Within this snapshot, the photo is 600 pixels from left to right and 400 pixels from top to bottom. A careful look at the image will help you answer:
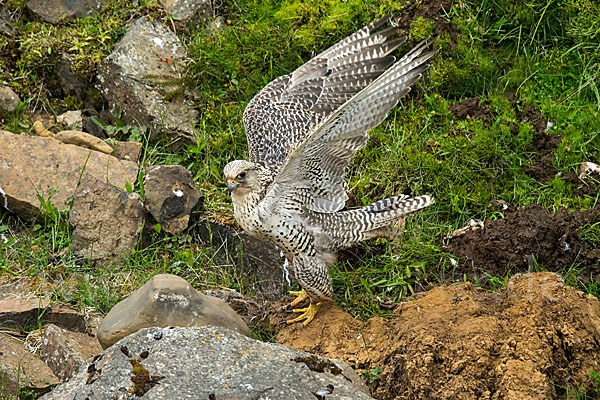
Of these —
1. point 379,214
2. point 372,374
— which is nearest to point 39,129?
point 379,214

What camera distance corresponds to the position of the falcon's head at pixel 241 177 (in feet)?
15.8

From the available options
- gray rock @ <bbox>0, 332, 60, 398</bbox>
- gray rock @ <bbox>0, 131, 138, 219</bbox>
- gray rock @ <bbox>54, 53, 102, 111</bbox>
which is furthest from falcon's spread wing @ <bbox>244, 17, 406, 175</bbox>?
gray rock @ <bbox>0, 332, 60, 398</bbox>

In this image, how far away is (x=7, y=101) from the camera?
22.4 feet

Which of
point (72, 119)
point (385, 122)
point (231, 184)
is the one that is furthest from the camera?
point (72, 119)

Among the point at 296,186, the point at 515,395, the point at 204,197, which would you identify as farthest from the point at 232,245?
the point at 515,395

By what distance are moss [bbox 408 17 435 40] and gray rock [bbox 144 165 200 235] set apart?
2420mm

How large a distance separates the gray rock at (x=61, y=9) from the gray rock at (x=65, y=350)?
3.75 meters

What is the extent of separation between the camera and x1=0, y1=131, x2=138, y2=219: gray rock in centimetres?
589

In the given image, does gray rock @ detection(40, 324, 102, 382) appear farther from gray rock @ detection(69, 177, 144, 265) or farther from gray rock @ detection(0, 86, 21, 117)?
gray rock @ detection(0, 86, 21, 117)

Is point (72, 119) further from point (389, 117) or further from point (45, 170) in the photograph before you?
point (389, 117)

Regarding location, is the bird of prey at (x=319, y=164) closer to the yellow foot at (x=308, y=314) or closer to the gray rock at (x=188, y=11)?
the yellow foot at (x=308, y=314)

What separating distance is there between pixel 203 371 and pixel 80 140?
354cm

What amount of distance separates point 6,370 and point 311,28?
406 centimetres

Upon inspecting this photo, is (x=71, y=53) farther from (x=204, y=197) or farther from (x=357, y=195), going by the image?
(x=357, y=195)
